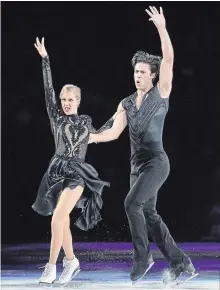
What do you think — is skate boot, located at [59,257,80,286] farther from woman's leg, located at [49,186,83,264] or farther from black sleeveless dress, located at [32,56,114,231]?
black sleeveless dress, located at [32,56,114,231]

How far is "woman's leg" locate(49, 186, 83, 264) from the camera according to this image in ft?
22.6

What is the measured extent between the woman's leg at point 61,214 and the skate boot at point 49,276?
0.05 meters

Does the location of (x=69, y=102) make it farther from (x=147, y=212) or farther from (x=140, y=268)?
(x=140, y=268)

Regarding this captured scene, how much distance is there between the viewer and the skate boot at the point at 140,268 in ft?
22.1

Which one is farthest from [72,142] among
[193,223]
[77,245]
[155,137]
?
[193,223]

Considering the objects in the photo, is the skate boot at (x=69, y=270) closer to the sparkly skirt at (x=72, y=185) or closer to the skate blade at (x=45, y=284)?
the skate blade at (x=45, y=284)

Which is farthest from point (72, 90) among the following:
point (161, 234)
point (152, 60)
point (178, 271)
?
point (178, 271)

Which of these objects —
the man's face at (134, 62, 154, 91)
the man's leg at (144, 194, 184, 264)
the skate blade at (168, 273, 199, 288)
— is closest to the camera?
the man's leg at (144, 194, 184, 264)

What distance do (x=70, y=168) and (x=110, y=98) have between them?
1.22m

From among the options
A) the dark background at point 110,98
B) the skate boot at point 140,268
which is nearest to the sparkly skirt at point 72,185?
the skate boot at point 140,268

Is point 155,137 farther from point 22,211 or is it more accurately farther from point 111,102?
point 22,211

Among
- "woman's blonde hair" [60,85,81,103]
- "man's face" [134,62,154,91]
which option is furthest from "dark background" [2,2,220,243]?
"man's face" [134,62,154,91]

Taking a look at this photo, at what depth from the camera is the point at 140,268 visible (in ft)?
22.2

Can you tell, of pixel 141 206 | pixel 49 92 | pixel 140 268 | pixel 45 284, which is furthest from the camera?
pixel 49 92
